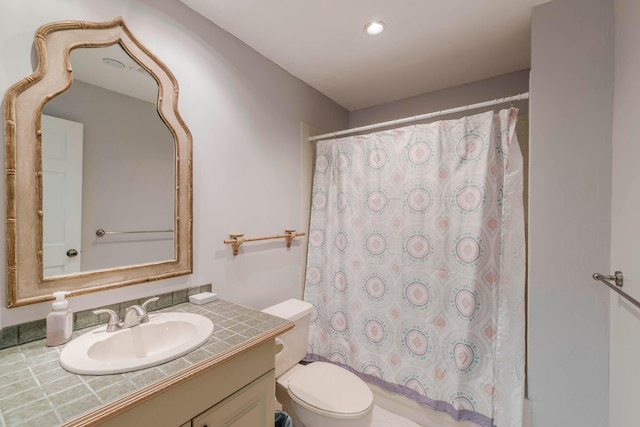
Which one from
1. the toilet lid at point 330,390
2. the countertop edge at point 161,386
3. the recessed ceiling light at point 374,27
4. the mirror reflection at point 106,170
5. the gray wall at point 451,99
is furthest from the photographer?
the gray wall at point 451,99

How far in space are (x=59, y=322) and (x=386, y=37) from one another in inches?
80.0

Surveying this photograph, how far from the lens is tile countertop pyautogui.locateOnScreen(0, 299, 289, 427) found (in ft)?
2.00

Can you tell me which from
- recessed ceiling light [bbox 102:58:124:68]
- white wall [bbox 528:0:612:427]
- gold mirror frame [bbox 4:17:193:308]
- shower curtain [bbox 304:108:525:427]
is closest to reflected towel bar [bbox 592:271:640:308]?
white wall [bbox 528:0:612:427]

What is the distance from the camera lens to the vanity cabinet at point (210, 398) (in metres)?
0.67

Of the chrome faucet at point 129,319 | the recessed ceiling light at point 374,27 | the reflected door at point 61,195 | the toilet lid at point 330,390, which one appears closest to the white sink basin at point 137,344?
the chrome faucet at point 129,319

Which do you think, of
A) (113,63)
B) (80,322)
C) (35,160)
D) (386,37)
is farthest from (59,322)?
(386,37)

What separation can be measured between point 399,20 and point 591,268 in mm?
1549

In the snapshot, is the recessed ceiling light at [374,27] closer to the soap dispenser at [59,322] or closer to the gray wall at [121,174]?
→ the gray wall at [121,174]

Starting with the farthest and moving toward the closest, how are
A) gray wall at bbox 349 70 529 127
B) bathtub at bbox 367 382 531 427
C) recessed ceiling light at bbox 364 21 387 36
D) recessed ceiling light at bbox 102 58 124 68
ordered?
gray wall at bbox 349 70 529 127 → bathtub at bbox 367 382 531 427 → recessed ceiling light at bbox 364 21 387 36 → recessed ceiling light at bbox 102 58 124 68

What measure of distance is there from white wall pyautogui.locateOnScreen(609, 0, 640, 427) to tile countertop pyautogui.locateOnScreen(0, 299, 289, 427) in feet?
4.44

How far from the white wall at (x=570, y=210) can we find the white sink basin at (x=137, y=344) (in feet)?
5.13

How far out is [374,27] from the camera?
1528mm

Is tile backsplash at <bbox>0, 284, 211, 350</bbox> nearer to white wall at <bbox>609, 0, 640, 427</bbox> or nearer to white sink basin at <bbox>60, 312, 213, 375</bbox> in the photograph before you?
white sink basin at <bbox>60, 312, 213, 375</bbox>

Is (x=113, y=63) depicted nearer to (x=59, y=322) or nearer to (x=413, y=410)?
(x=59, y=322)
